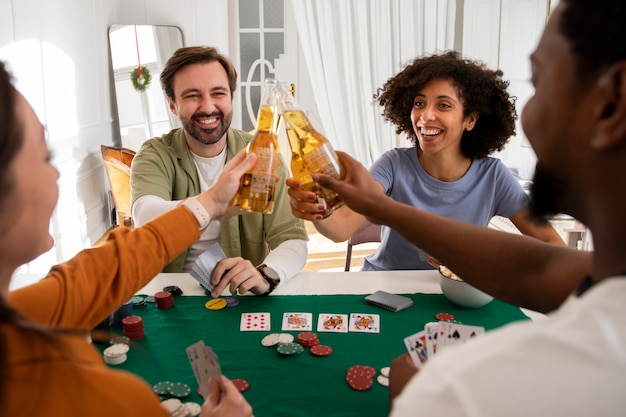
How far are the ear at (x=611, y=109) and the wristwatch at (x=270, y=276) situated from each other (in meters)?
1.13

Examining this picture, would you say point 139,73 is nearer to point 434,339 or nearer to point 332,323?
point 332,323

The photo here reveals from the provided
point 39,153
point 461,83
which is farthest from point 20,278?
point 461,83

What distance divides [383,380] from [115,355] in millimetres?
618

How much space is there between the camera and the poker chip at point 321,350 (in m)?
1.25

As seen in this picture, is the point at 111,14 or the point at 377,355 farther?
the point at 111,14

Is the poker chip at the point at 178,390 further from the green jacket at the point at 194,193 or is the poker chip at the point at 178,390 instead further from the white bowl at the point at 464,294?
the green jacket at the point at 194,193

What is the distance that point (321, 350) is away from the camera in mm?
1265

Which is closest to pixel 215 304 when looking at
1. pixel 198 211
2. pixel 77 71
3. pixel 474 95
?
pixel 198 211

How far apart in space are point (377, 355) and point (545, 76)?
2.56ft

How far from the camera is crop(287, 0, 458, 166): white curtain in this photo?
4.61 meters

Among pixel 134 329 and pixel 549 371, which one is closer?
pixel 549 371

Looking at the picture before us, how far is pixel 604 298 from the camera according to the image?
0.51m

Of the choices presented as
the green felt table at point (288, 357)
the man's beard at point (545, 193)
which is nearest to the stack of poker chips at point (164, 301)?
the green felt table at point (288, 357)

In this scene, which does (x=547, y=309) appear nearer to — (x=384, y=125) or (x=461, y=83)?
(x=461, y=83)
